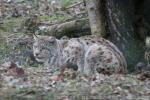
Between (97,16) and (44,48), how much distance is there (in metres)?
1.38

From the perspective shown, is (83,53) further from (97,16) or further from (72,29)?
(72,29)

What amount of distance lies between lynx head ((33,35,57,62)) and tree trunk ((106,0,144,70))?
4.13 ft

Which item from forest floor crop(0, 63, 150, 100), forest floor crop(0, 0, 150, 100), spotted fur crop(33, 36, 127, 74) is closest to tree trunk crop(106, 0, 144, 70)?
spotted fur crop(33, 36, 127, 74)

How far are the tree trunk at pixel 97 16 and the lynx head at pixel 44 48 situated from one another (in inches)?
45.5

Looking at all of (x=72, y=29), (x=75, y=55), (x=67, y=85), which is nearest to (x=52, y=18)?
(x=72, y=29)

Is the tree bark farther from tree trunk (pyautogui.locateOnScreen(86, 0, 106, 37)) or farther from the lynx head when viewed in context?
the lynx head

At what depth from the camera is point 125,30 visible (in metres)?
10.6

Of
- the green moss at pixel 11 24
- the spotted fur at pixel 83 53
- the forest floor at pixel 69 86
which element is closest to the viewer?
the forest floor at pixel 69 86

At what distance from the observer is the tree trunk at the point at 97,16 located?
11055 millimetres

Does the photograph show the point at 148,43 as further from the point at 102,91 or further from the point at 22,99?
the point at 22,99

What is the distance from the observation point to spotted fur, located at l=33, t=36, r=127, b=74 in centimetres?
919

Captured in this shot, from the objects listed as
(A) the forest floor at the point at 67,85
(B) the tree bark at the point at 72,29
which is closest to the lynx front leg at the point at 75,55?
(A) the forest floor at the point at 67,85

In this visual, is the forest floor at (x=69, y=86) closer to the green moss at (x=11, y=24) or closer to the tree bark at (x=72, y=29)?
the tree bark at (x=72, y=29)

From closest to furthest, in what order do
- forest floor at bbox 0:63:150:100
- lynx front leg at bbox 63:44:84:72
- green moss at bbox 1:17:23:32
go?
forest floor at bbox 0:63:150:100 < lynx front leg at bbox 63:44:84:72 < green moss at bbox 1:17:23:32
